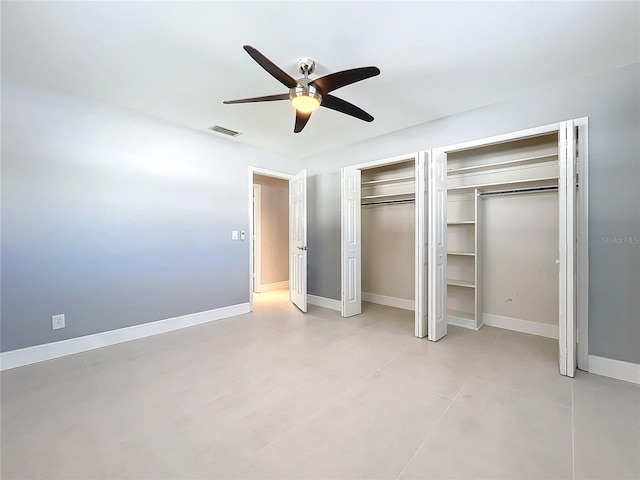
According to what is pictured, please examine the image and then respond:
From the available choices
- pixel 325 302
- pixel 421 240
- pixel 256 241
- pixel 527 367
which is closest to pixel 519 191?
pixel 421 240

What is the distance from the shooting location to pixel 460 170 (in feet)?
12.3

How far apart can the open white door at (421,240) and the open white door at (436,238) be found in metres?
0.07

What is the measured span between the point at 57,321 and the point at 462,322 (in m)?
4.50

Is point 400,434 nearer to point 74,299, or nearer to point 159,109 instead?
point 74,299

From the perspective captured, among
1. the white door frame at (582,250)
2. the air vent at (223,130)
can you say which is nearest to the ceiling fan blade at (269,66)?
the air vent at (223,130)

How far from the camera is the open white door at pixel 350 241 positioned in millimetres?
4109

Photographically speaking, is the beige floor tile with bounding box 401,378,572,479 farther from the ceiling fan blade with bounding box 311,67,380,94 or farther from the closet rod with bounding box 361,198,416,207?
the closet rod with bounding box 361,198,416,207

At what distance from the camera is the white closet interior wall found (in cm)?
456

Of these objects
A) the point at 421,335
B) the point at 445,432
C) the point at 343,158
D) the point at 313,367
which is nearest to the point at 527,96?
A: the point at 343,158

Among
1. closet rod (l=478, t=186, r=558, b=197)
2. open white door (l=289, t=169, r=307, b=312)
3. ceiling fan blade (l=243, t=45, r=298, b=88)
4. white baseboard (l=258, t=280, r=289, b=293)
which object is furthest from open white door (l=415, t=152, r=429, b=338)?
white baseboard (l=258, t=280, r=289, b=293)

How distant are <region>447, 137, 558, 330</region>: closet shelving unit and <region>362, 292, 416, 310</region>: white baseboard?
639mm

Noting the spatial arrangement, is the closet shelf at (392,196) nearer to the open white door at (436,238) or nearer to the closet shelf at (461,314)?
the open white door at (436,238)

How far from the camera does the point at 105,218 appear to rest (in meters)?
3.12

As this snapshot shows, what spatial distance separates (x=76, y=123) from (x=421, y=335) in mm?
4291
